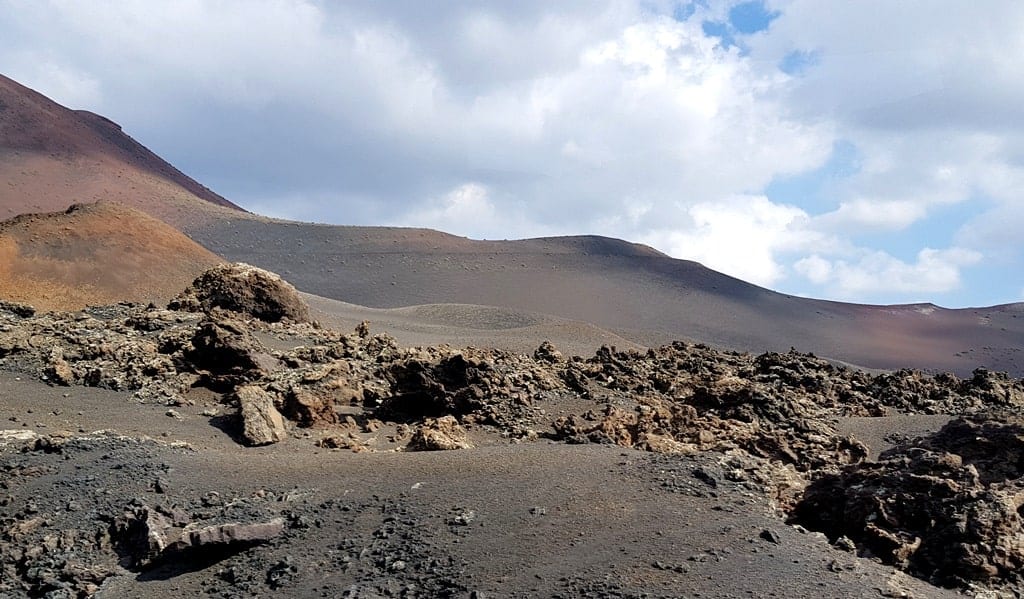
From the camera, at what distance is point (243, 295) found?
16.0m

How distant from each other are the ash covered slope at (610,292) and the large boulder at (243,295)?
23.6m

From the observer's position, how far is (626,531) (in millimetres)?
5961

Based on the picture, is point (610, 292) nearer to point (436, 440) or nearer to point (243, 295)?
point (243, 295)

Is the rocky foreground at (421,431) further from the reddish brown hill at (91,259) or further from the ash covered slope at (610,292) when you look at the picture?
the ash covered slope at (610,292)

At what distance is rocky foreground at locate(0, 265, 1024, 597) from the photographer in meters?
6.12

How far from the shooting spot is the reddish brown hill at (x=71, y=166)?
47625 millimetres

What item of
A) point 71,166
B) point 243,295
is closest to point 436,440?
point 243,295

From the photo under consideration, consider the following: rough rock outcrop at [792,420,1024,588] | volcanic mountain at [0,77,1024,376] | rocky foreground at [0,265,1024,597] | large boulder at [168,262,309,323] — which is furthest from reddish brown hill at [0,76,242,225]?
rough rock outcrop at [792,420,1024,588]

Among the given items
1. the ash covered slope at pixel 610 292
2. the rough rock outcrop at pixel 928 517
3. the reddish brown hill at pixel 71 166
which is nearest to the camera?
the rough rock outcrop at pixel 928 517

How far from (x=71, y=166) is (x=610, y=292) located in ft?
113

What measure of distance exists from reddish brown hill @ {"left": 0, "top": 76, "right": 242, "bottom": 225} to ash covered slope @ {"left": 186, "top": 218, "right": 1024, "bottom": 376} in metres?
6.00

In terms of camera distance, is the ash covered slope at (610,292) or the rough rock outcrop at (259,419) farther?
the ash covered slope at (610,292)

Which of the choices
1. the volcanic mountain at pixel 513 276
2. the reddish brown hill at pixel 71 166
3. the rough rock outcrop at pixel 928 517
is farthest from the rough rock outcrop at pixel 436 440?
the reddish brown hill at pixel 71 166

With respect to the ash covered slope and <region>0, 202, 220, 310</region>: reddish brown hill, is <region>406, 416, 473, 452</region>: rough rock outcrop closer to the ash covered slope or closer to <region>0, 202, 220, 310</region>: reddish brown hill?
<region>0, 202, 220, 310</region>: reddish brown hill
